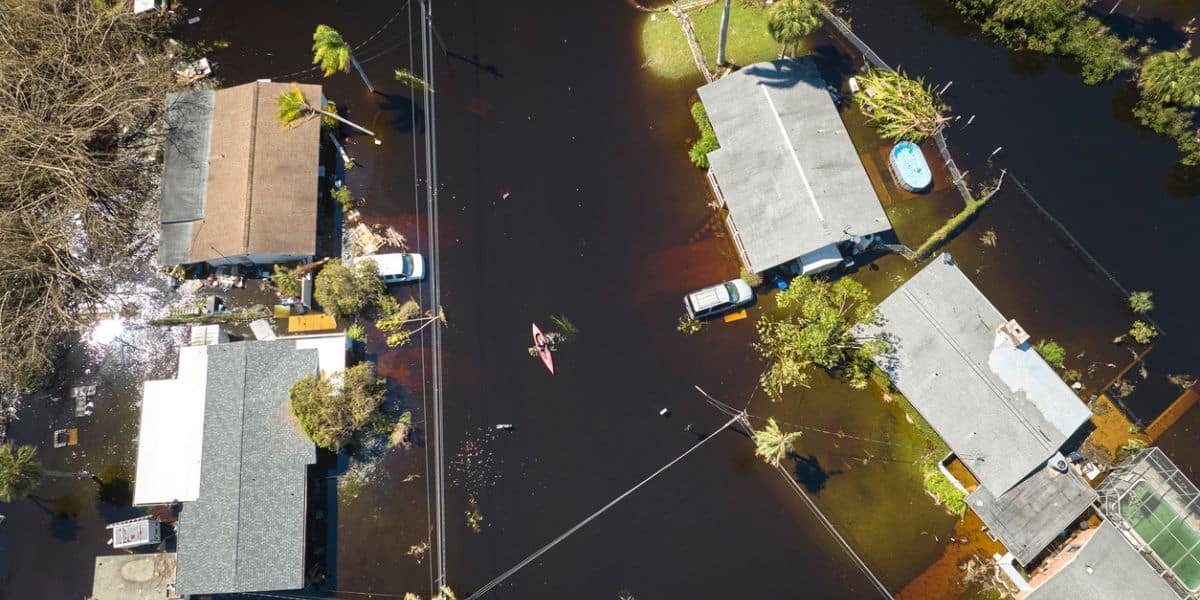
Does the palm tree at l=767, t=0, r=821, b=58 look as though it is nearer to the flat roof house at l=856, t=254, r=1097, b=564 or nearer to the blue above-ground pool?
the blue above-ground pool

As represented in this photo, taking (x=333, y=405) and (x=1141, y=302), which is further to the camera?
(x=1141, y=302)

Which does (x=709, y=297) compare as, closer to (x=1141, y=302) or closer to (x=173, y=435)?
(x=1141, y=302)

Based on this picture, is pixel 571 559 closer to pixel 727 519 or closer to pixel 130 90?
pixel 727 519

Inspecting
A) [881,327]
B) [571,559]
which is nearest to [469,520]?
[571,559]

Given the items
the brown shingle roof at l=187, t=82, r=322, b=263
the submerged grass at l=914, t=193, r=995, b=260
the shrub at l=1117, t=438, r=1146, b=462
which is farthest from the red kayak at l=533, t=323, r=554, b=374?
the shrub at l=1117, t=438, r=1146, b=462

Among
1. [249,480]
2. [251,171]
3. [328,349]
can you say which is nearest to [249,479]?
[249,480]
